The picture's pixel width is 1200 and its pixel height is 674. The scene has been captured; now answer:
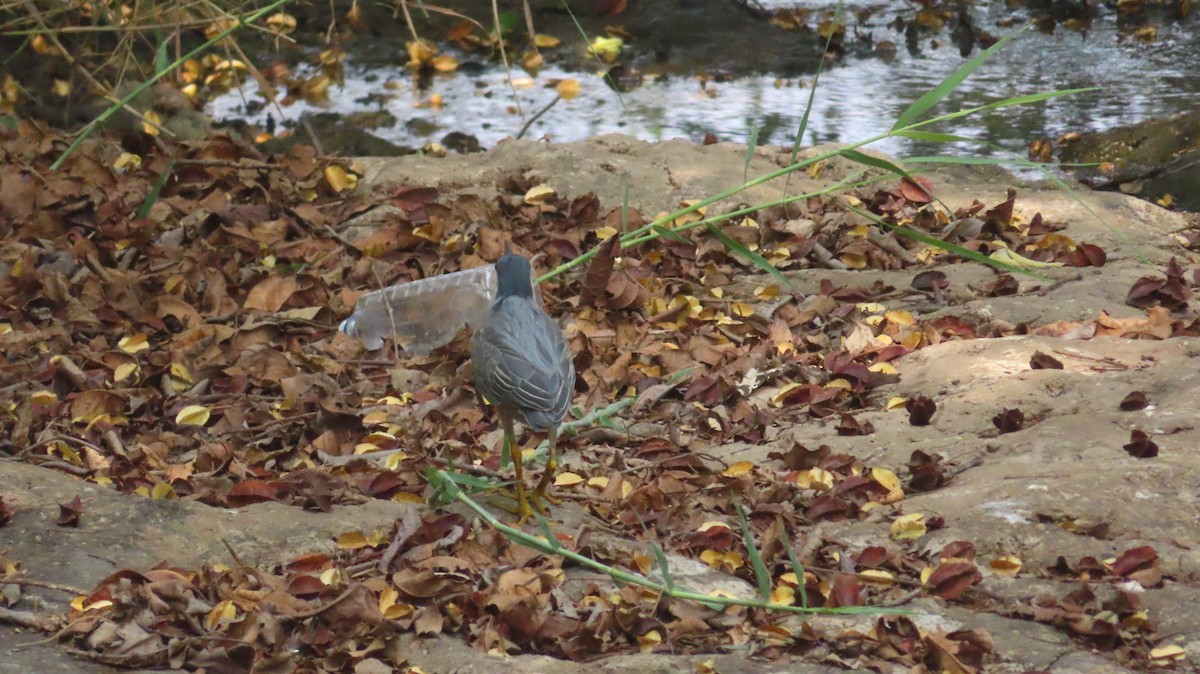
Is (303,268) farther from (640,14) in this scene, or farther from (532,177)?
(640,14)

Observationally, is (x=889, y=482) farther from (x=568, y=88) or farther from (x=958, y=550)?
(x=568, y=88)

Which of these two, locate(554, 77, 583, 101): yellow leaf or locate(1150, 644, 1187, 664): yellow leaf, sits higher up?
locate(1150, 644, 1187, 664): yellow leaf

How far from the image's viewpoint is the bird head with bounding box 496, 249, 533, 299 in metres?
3.62

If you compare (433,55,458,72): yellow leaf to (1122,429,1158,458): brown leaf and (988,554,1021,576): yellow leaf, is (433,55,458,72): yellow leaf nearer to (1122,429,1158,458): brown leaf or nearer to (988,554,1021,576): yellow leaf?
(1122,429,1158,458): brown leaf

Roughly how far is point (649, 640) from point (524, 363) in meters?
0.87

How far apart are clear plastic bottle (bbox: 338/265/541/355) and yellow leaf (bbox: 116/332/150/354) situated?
2.25 ft

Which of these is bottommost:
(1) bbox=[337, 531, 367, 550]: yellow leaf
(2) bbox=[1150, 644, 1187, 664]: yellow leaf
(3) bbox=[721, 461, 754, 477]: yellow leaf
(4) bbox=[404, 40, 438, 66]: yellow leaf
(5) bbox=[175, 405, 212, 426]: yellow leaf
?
(5) bbox=[175, 405, 212, 426]: yellow leaf

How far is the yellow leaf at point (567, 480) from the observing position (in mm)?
3535

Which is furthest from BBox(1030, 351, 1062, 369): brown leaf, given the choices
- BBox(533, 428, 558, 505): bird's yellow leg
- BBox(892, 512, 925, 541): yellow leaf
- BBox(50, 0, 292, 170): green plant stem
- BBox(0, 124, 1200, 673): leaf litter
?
BBox(50, 0, 292, 170): green plant stem

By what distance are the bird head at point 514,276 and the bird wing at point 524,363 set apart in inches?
1.6

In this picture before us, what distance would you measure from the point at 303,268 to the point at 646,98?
3.44m

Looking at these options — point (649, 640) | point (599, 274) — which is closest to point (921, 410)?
point (649, 640)

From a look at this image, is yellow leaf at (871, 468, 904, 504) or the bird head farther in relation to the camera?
the bird head

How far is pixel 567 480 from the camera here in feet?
11.6
